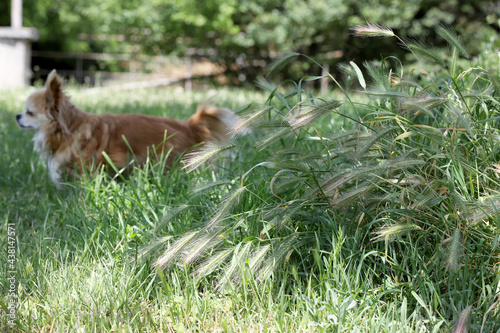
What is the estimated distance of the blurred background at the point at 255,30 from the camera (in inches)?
442

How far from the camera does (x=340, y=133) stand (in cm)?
206

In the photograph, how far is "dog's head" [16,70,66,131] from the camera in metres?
3.58

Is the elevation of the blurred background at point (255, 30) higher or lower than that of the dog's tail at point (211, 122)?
higher

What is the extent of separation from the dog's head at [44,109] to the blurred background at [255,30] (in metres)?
8.17

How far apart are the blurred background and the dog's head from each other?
8.17m

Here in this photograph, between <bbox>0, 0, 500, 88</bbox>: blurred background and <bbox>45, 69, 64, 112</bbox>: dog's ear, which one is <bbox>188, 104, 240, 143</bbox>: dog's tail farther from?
<bbox>0, 0, 500, 88</bbox>: blurred background

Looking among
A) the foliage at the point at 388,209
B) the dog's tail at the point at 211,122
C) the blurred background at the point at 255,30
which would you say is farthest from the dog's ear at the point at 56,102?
the blurred background at the point at 255,30

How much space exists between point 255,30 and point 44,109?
29.4ft

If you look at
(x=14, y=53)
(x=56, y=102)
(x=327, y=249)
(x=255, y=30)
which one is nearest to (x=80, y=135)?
(x=56, y=102)

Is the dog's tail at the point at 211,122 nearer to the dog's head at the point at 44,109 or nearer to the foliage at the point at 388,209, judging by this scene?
the dog's head at the point at 44,109

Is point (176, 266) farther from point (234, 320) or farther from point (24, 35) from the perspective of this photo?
point (24, 35)

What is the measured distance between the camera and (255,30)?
11.9m

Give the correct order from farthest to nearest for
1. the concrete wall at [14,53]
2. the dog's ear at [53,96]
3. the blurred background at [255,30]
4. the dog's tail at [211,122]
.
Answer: the concrete wall at [14,53]
the blurred background at [255,30]
the dog's tail at [211,122]
the dog's ear at [53,96]

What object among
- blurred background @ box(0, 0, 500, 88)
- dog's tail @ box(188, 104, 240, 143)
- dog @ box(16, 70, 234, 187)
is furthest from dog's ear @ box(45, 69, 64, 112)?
blurred background @ box(0, 0, 500, 88)
